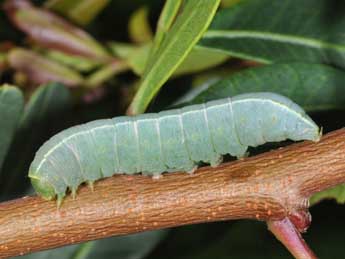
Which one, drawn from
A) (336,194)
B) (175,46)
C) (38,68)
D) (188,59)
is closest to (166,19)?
(175,46)

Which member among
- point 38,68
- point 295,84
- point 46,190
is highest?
point 38,68

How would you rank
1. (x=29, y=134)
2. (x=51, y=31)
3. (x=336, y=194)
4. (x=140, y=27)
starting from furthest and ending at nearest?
(x=140, y=27), (x=51, y=31), (x=29, y=134), (x=336, y=194)

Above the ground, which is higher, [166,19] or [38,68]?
[38,68]

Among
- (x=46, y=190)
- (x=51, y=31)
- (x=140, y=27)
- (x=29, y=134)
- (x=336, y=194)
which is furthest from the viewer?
(x=140, y=27)

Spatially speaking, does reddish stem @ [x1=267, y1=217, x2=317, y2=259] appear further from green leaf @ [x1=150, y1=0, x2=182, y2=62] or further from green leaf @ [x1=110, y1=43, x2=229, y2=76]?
green leaf @ [x1=110, y1=43, x2=229, y2=76]

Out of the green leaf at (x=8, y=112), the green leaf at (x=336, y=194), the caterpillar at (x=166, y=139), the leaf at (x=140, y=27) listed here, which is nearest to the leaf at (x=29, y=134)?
the green leaf at (x=8, y=112)

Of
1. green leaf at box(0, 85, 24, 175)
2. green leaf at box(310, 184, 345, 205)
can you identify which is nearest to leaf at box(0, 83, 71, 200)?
green leaf at box(0, 85, 24, 175)

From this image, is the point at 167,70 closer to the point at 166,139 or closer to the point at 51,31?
the point at 166,139

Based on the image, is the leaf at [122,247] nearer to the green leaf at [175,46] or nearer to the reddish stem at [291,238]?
the green leaf at [175,46]
